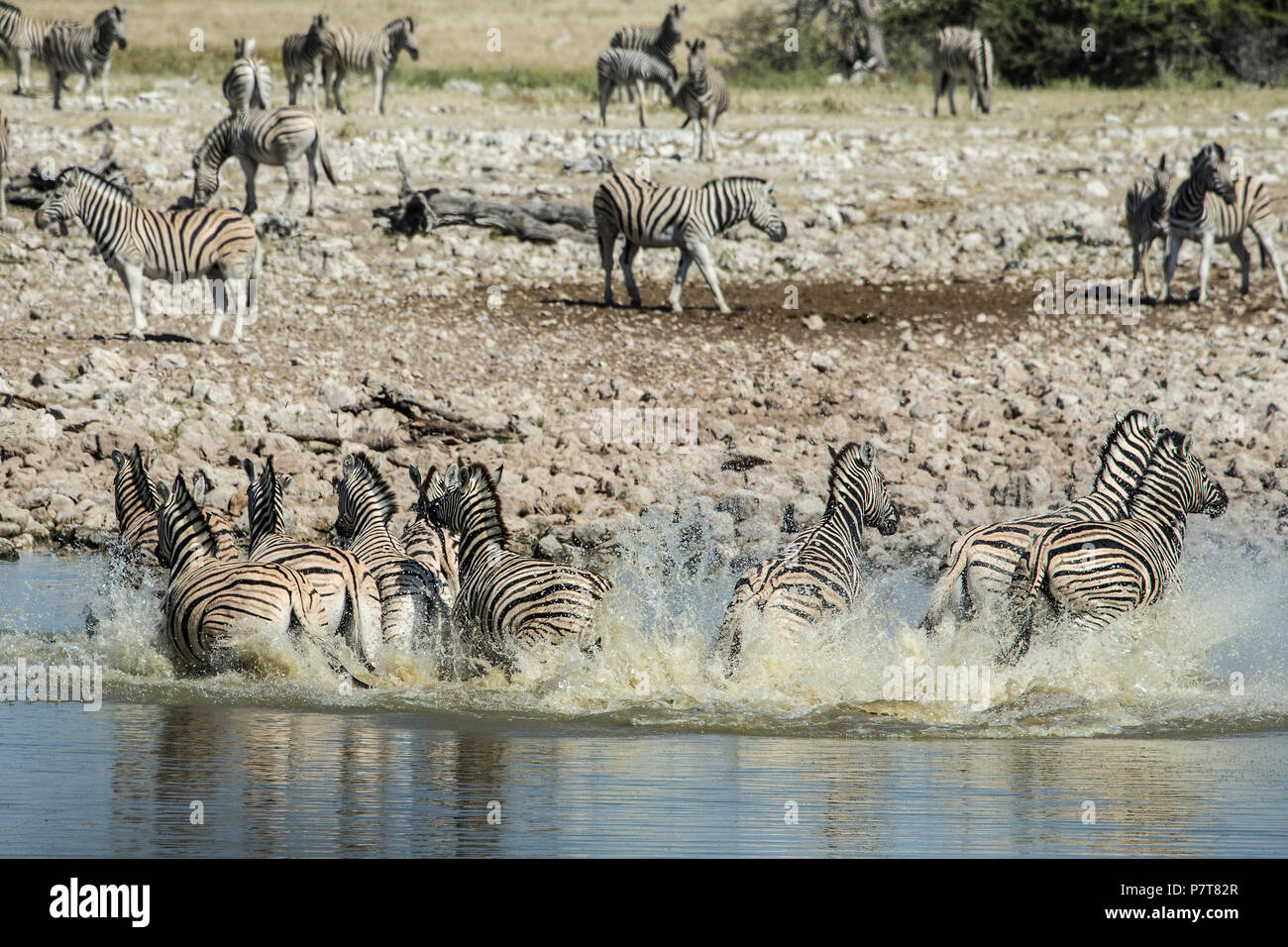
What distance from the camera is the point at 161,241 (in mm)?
15602

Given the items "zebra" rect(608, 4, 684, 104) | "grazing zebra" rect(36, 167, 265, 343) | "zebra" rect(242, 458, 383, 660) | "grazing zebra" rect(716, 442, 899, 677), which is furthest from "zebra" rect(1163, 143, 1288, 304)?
"zebra" rect(242, 458, 383, 660)

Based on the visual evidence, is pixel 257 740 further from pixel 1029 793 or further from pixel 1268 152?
pixel 1268 152

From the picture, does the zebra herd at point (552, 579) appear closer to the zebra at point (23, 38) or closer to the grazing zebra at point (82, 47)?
the grazing zebra at point (82, 47)

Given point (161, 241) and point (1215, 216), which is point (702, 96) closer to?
point (1215, 216)

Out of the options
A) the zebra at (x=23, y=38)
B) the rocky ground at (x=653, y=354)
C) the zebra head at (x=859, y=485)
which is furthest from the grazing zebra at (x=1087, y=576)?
the zebra at (x=23, y=38)

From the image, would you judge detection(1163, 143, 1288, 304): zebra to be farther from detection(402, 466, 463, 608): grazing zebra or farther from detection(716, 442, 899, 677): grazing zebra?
detection(402, 466, 463, 608): grazing zebra

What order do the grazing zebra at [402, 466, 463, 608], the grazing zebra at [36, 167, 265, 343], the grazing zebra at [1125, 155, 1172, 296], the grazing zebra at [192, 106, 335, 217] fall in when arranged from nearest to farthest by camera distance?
the grazing zebra at [402, 466, 463, 608]
the grazing zebra at [36, 167, 265, 343]
the grazing zebra at [1125, 155, 1172, 296]
the grazing zebra at [192, 106, 335, 217]

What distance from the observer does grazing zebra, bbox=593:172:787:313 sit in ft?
56.6

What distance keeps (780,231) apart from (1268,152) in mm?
8654

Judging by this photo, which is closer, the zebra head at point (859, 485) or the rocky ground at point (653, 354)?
the zebra head at point (859, 485)

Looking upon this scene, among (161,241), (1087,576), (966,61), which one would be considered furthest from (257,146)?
(1087,576)

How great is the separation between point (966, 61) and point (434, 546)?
19554mm

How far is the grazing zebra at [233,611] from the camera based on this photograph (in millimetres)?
8328

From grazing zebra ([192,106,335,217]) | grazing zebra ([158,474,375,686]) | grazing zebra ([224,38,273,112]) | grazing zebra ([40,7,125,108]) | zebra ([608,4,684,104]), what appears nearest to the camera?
grazing zebra ([158,474,375,686])
